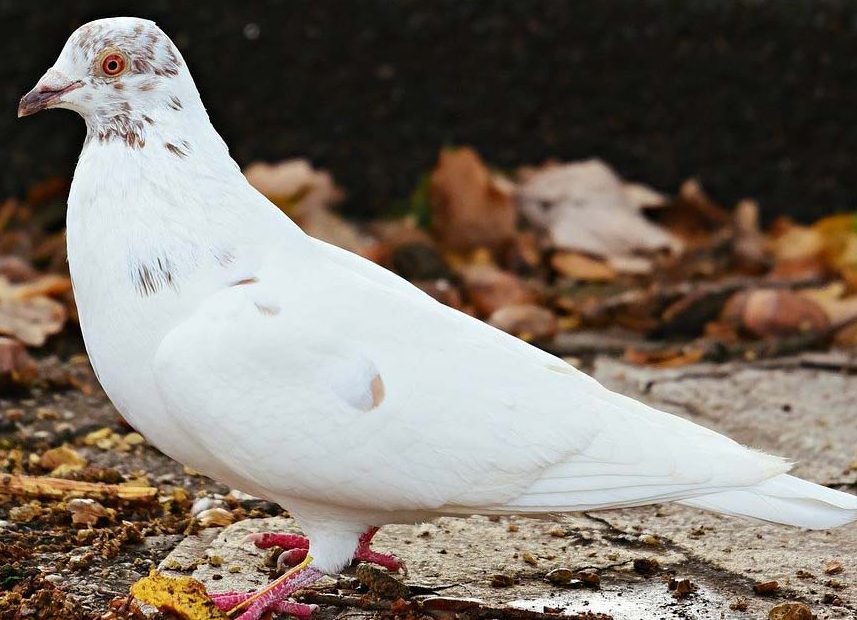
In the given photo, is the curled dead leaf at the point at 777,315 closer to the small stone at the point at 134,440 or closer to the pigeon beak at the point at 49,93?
the small stone at the point at 134,440

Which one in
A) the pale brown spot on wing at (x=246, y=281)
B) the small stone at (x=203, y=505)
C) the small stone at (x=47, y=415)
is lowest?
the small stone at (x=203, y=505)

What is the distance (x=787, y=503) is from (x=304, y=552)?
44.7 inches

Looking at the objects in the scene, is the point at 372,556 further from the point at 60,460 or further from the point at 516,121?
the point at 516,121

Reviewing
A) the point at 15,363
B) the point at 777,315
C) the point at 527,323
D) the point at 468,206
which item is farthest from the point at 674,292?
the point at 15,363

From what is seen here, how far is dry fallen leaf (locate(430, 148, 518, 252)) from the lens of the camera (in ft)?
19.7

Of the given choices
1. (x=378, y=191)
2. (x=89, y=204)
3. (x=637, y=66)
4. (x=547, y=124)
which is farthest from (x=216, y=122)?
(x=89, y=204)

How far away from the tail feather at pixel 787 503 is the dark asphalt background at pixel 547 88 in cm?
387

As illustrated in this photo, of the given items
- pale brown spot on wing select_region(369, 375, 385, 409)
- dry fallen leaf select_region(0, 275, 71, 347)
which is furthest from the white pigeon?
dry fallen leaf select_region(0, 275, 71, 347)

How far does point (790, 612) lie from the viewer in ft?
9.46

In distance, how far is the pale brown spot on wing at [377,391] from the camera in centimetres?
281

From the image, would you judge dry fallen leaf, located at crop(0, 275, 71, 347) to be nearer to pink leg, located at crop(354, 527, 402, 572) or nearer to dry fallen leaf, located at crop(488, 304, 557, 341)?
dry fallen leaf, located at crop(488, 304, 557, 341)

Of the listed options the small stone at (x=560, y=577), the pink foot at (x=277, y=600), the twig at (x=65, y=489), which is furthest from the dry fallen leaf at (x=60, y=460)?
the small stone at (x=560, y=577)

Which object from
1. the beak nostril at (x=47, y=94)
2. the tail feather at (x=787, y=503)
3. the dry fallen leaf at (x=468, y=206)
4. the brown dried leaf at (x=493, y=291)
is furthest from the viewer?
the dry fallen leaf at (x=468, y=206)

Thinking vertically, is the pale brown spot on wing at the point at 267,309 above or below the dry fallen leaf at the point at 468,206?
below
